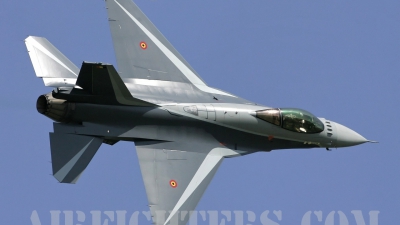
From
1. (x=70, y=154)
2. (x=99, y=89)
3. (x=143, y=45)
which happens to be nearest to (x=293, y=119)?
(x=143, y=45)

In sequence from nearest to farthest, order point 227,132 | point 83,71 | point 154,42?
1. point 83,71
2. point 227,132
3. point 154,42

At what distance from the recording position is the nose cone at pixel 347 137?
29578 millimetres

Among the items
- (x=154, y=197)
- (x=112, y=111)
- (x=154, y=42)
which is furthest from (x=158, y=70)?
(x=154, y=197)

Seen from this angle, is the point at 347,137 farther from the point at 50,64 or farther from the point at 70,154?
the point at 50,64

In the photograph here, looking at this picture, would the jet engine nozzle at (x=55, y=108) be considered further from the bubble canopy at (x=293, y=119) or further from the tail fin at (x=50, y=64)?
the bubble canopy at (x=293, y=119)

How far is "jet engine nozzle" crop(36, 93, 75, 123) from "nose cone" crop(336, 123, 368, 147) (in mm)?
8796

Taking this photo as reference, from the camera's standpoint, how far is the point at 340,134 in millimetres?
29547

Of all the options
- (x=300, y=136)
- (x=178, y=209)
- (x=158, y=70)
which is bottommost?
(x=178, y=209)

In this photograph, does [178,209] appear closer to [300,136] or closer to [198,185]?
[198,185]

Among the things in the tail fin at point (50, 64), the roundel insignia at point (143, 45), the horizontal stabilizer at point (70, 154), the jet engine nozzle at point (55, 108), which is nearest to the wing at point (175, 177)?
the horizontal stabilizer at point (70, 154)

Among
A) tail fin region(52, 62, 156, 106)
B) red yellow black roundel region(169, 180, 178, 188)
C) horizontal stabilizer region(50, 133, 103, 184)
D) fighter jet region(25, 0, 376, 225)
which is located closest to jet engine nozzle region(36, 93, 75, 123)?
fighter jet region(25, 0, 376, 225)

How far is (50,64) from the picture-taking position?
28156 mm

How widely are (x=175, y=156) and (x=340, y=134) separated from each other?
5.67 metres

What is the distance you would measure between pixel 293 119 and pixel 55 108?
7.55 m
